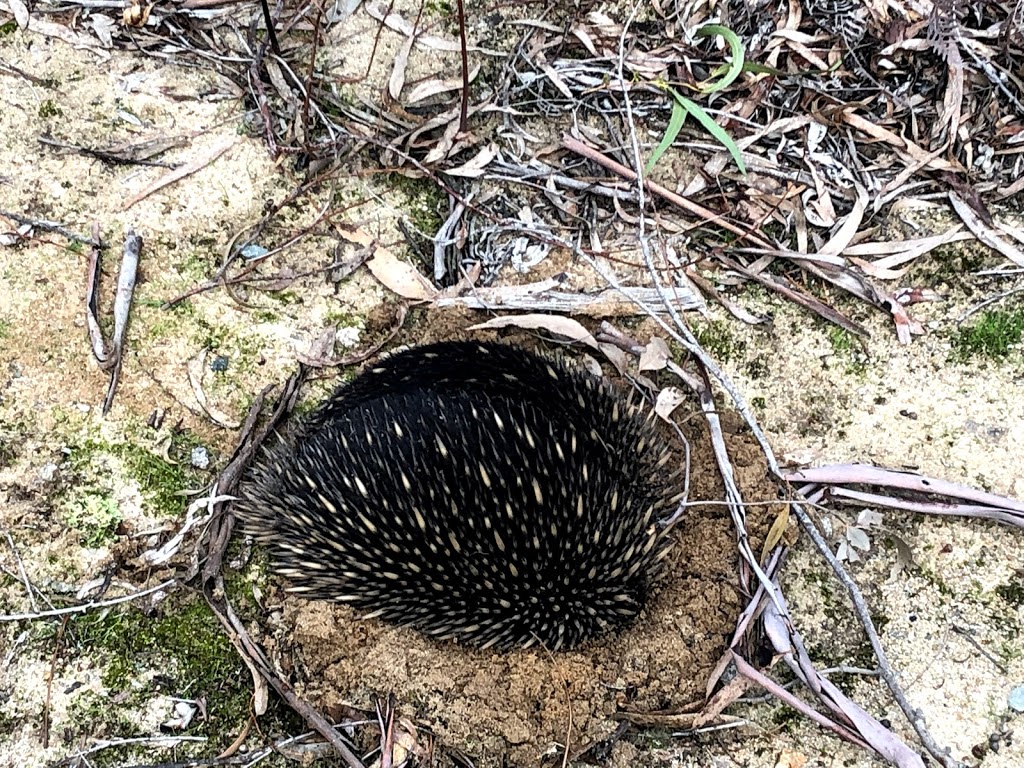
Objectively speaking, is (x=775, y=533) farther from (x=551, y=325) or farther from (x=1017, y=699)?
(x=551, y=325)

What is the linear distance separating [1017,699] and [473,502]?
1438mm

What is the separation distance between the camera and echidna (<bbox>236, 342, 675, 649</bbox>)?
202cm

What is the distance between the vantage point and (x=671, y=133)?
283 cm

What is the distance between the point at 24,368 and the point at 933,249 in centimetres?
296

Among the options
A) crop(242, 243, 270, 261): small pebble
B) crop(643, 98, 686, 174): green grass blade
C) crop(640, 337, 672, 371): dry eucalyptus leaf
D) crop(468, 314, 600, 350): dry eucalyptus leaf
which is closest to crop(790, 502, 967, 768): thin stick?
crop(640, 337, 672, 371): dry eucalyptus leaf

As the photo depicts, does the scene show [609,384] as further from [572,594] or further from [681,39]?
[681,39]

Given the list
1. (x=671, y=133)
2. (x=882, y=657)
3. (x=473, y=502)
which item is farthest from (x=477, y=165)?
(x=882, y=657)

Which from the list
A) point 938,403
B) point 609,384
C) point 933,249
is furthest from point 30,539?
point 933,249

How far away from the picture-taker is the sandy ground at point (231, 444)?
215 cm

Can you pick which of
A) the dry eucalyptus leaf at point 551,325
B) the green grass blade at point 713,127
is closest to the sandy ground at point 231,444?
the dry eucalyptus leaf at point 551,325

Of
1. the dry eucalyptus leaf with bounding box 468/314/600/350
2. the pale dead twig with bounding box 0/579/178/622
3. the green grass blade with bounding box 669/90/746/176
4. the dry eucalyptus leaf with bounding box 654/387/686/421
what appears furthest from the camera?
the green grass blade with bounding box 669/90/746/176

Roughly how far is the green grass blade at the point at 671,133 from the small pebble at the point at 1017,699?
1832 millimetres

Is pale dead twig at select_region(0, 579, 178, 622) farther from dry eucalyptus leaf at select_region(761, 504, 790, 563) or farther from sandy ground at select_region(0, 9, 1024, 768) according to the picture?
dry eucalyptus leaf at select_region(761, 504, 790, 563)

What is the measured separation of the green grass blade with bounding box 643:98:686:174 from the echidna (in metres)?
0.96
